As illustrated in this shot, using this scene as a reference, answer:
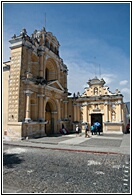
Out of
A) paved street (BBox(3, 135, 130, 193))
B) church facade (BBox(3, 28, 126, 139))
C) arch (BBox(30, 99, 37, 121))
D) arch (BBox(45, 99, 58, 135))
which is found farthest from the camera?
arch (BBox(45, 99, 58, 135))

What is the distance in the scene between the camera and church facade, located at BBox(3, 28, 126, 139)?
50.7ft

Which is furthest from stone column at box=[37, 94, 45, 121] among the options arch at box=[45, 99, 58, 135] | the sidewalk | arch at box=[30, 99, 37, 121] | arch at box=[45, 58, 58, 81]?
arch at box=[45, 58, 58, 81]

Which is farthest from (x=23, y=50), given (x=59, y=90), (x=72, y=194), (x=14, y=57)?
(x=72, y=194)

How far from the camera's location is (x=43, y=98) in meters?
18.0

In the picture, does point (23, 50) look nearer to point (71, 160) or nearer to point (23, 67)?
point (23, 67)

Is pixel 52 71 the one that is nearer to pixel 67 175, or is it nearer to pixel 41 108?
pixel 41 108

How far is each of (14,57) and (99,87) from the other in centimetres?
1271

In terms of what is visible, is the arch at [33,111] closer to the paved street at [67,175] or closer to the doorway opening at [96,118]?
the paved street at [67,175]

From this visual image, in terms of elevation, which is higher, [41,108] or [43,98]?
[43,98]

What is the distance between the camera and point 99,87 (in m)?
23.2

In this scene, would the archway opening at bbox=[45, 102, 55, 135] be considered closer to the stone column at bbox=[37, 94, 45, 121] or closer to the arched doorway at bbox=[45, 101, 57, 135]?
the arched doorway at bbox=[45, 101, 57, 135]

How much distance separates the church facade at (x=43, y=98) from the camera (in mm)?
15453

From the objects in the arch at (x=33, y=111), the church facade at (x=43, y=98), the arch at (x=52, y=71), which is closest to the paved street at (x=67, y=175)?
the church facade at (x=43, y=98)

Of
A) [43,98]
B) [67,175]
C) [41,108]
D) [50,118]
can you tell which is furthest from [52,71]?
[67,175]
